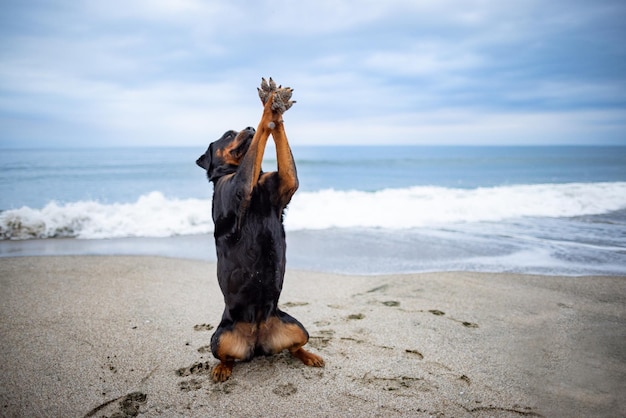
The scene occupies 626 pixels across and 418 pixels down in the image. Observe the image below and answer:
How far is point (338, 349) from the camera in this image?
149 inches

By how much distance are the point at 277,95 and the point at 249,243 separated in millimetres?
1087

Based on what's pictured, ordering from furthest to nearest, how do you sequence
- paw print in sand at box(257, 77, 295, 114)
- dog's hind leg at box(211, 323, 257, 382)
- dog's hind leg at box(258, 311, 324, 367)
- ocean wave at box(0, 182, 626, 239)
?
1. ocean wave at box(0, 182, 626, 239)
2. dog's hind leg at box(258, 311, 324, 367)
3. dog's hind leg at box(211, 323, 257, 382)
4. paw print in sand at box(257, 77, 295, 114)

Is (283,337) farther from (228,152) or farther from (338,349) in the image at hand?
(228,152)

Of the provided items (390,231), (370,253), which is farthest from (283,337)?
(390,231)

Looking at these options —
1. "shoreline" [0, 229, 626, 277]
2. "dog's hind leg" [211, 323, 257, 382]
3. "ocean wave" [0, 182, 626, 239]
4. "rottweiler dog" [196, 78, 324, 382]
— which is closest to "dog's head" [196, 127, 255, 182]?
"rottweiler dog" [196, 78, 324, 382]

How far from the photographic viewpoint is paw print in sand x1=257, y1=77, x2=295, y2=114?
2525 millimetres

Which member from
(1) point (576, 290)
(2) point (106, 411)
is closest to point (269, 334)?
(2) point (106, 411)

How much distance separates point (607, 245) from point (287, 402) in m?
8.24

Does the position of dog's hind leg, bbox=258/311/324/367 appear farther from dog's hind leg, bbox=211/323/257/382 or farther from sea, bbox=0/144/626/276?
sea, bbox=0/144/626/276

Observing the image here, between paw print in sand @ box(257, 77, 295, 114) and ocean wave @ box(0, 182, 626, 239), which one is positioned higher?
paw print in sand @ box(257, 77, 295, 114)

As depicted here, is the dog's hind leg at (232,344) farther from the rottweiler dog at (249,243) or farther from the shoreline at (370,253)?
the shoreline at (370,253)

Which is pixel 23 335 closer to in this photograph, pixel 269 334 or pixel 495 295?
pixel 269 334

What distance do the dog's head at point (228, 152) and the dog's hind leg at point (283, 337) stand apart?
4.02ft

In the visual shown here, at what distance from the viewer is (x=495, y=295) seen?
5.40 metres
